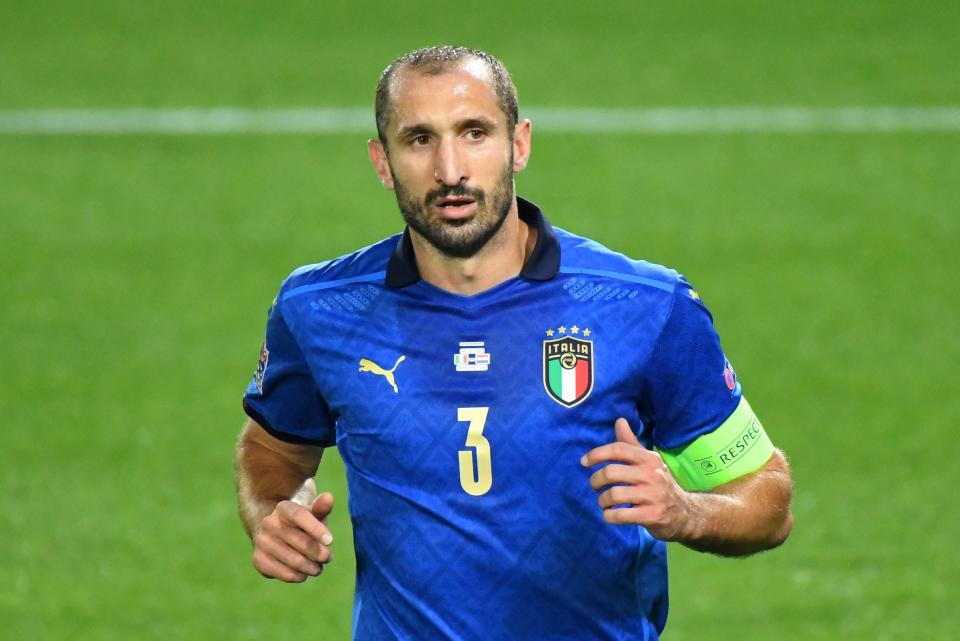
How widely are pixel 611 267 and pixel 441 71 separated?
671 mm

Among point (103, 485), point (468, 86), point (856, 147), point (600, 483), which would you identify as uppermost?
point (468, 86)

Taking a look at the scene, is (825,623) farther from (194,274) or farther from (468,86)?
(194,274)

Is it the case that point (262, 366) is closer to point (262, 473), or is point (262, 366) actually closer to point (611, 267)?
point (262, 473)

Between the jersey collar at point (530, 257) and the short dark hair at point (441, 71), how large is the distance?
0.90ft

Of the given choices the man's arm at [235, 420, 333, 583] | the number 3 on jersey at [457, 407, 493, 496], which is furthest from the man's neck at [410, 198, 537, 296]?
the man's arm at [235, 420, 333, 583]

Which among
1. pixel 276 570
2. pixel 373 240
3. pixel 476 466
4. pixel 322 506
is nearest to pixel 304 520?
pixel 322 506

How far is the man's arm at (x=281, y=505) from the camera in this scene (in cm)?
463

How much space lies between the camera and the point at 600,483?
14.4 ft

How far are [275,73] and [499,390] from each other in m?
11.3

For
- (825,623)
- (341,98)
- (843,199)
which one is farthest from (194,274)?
(825,623)

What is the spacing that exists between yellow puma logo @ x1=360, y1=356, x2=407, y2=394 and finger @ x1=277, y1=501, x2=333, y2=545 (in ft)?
1.46

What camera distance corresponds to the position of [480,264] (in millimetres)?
4984

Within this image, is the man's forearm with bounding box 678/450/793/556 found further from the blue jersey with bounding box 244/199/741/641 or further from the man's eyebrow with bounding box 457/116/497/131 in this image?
the man's eyebrow with bounding box 457/116/497/131

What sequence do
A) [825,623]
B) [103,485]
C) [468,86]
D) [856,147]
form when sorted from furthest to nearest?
[856,147], [103,485], [825,623], [468,86]
